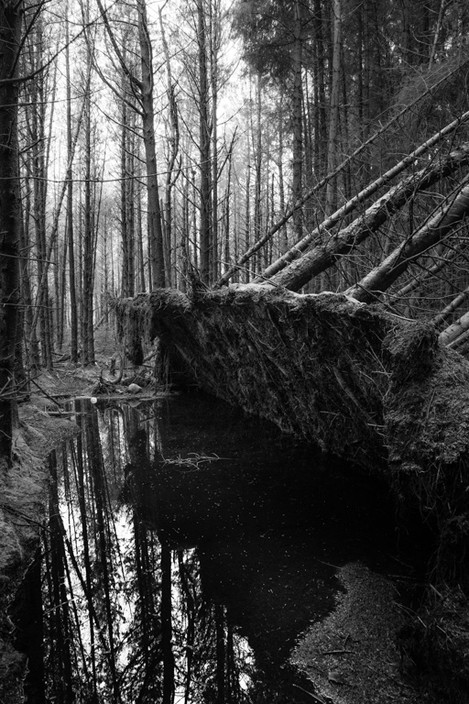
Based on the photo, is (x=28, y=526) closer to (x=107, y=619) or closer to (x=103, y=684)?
(x=107, y=619)

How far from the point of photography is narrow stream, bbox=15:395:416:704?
8.25 feet

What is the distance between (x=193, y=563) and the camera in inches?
141

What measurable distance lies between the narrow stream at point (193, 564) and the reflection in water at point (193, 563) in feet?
0.03

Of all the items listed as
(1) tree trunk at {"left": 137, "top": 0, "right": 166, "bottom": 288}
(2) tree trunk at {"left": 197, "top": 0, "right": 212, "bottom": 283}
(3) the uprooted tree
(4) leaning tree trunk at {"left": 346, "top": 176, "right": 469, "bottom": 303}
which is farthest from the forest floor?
(2) tree trunk at {"left": 197, "top": 0, "right": 212, "bottom": 283}

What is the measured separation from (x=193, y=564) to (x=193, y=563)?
16 millimetres

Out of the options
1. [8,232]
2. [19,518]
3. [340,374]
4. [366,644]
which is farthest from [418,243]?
[19,518]

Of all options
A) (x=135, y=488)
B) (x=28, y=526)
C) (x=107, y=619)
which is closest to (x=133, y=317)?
(x=135, y=488)

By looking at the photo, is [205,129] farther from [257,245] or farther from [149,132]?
[257,245]

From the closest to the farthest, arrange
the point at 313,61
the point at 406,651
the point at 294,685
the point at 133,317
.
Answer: the point at 294,685, the point at 406,651, the point at 133,317, the point at 313,61

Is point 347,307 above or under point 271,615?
above

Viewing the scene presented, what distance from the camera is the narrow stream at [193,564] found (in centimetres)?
252

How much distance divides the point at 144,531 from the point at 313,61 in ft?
46.5

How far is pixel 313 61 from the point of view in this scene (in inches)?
525

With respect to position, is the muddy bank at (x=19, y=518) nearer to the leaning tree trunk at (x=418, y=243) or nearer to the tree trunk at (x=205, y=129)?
the leaning tree trunk at (x=418, y=243)
